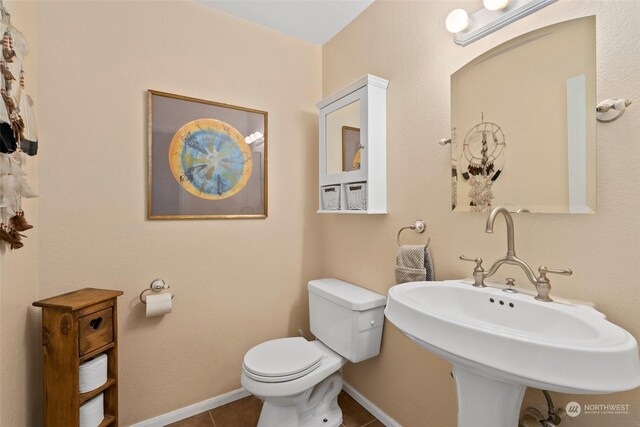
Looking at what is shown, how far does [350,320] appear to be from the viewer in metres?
1.56

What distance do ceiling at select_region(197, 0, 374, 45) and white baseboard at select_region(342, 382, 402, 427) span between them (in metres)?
2.41

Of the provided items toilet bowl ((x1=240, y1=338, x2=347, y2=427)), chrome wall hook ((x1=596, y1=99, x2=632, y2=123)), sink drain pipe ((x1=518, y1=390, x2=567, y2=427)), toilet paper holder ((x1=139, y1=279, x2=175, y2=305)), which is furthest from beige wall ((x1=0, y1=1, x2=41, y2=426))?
chrome wall hook ((x1=596, y1=99, x2=632, y2=123))

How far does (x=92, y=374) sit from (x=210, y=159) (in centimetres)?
119

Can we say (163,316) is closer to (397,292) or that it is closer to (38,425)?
(38,425)

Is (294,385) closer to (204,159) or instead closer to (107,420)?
(107,420)

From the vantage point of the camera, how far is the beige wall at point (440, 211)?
2.85ft

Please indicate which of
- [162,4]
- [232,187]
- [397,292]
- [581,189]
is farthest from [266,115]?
[581,189]

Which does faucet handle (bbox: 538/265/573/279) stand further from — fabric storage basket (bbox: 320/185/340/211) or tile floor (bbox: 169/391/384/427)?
tile floor (bbox: 169/391/384/427)

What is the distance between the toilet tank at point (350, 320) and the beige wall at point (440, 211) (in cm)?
9

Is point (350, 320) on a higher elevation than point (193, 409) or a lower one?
higher

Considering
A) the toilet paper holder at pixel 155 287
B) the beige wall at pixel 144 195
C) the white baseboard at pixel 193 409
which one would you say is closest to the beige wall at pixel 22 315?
the beige wall at pixel 144 195

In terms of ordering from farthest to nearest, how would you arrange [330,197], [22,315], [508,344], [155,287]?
[330,197], [155,287], [22,315], [508,344]

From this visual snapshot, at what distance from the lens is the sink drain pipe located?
0.96m

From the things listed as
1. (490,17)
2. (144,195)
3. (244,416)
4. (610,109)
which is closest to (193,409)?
(244,416)
